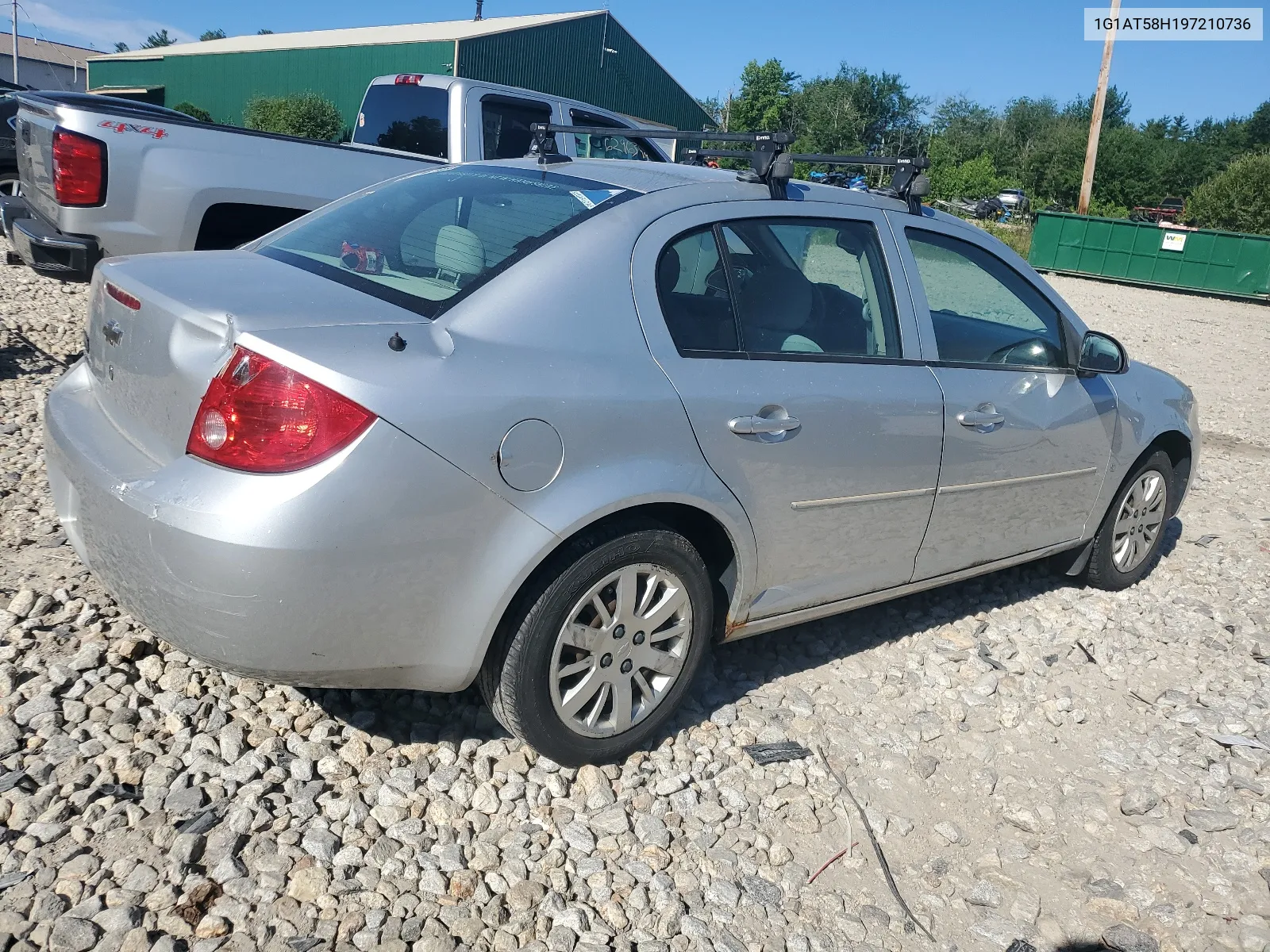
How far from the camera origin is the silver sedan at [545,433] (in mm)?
2395

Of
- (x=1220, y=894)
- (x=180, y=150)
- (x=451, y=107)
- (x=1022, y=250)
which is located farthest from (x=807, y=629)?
(x=1022, y=250)

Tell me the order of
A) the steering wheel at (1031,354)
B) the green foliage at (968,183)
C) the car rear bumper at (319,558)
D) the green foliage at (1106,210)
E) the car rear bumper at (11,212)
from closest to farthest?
the car rear bumper at (319,558) → the steering wheel at (1031,354) → the car rear bumper at (11,212) → the green foliage at (1106,210) → the green foliage at (968,183)

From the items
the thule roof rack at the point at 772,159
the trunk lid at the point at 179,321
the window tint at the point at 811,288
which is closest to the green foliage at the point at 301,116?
the thule roof rack at the point at 772,159

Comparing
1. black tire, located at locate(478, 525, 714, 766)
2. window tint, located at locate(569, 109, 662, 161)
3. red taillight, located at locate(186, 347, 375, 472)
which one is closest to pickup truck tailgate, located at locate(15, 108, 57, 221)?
window tint, located at locate(569, 109, 662, 161)

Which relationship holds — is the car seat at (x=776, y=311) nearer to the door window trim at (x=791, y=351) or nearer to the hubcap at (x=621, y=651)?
the door window trim at (x=791, y=351)

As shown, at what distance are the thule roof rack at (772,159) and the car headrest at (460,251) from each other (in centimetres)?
50

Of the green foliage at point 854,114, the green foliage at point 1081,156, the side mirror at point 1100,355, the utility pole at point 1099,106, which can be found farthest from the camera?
the green foliage at point 854,114

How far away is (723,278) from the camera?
3.20 metres

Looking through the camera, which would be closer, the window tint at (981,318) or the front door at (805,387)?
the front door at (805,387)

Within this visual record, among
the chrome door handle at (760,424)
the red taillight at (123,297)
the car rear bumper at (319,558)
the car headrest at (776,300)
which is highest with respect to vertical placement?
the car headrest at (776,300)

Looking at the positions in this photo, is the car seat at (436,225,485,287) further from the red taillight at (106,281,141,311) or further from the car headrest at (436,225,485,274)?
the red taillight at (106,281,141,311)

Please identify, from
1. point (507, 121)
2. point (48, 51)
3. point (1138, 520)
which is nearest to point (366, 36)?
point (507, 121)

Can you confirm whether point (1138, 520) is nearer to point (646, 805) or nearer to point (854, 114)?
point (646, 805)

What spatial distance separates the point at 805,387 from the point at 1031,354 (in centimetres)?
141
